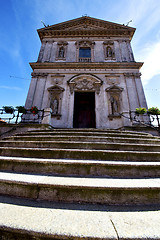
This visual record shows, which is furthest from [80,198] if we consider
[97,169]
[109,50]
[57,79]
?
[109,50]

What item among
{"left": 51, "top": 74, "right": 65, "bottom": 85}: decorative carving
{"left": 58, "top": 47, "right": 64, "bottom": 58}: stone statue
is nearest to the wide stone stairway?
{"left": 51, "top": 74, "right": 65, "bottom": 85}: decorative carving

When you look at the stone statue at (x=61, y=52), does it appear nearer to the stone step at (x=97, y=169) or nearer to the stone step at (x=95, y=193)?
the stone step at (x=97, y=169)

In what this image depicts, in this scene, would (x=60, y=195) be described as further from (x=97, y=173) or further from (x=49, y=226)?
(x=97, y=173)

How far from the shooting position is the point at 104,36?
43.2 ft

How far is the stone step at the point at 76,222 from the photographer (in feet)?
3.56

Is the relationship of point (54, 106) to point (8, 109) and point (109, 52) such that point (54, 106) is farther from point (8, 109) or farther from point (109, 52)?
point (109, 52)

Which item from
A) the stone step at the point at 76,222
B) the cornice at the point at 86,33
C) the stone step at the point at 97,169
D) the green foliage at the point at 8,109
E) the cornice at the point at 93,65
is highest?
A: the cornice at the point at 86,33

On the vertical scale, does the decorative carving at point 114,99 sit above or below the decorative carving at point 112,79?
below

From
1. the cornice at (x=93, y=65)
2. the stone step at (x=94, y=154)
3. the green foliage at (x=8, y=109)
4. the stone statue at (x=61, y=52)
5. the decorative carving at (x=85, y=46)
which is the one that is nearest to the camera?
the stone step at (x=94, y=154)

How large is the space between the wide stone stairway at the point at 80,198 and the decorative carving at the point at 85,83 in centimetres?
854

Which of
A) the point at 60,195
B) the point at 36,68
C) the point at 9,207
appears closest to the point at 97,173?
the point at 60,195

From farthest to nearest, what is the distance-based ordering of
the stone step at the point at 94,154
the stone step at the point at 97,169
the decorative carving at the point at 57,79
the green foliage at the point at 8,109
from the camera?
the decorative carving at the point at 57,79
the green foliage at the point at 8,109
the stone step at the point at 94,154
the stone step at the point at 97,169

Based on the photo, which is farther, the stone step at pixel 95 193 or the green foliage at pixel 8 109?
the green foliage at pixel 8 109

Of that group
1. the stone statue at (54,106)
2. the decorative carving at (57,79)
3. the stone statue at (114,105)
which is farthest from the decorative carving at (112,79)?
the stone statue at (54,106)
